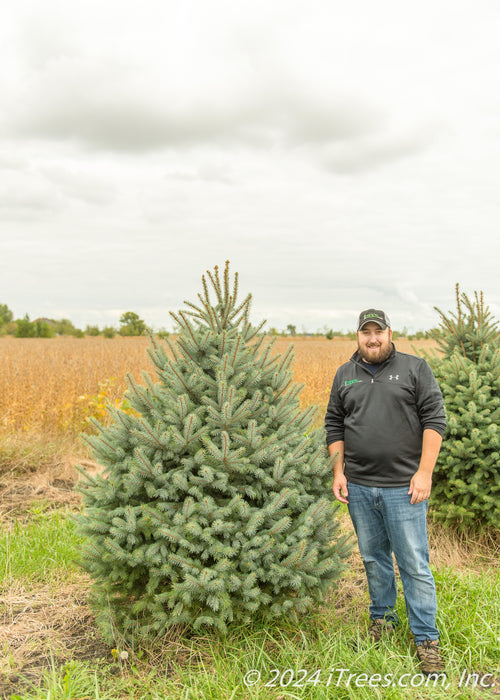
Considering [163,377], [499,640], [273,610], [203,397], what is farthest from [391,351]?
[499,640]

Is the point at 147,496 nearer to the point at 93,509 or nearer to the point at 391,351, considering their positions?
the point at 93,509

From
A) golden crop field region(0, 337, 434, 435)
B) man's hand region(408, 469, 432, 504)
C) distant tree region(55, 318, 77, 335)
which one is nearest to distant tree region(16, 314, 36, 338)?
distant tree region(55, 318, 77, 335)

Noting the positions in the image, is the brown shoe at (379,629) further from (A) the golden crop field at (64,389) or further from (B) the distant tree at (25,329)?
(B) the distant tree at (25,329)

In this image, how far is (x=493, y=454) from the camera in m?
4.89

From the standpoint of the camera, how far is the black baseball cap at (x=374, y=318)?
370 centimetres

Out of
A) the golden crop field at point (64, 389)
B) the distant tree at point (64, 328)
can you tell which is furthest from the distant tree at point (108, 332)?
the golden crop field at point (64, 389)

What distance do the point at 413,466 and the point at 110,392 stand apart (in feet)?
28.5

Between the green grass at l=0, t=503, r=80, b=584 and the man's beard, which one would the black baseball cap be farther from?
the green grass at l=0, t=503, r=80, b=584

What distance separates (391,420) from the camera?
358cm

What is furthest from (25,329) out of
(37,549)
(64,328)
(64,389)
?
(37,549)

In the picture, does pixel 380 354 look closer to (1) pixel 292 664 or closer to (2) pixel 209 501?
(2) pixel 209 501

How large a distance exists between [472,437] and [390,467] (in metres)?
1.80

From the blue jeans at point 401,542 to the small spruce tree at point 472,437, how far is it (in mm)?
1622

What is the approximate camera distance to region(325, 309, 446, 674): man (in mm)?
3502
